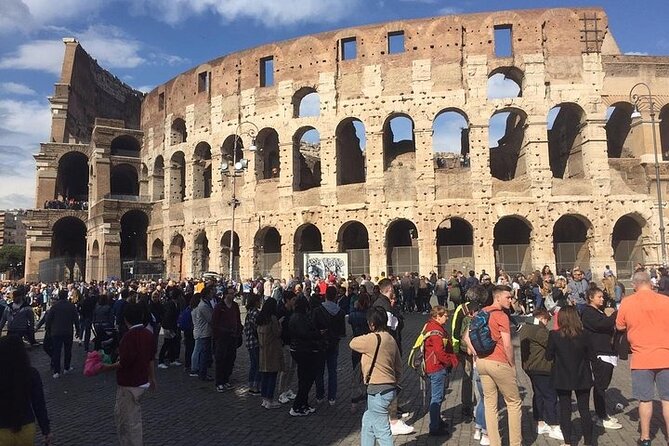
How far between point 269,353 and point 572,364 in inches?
153

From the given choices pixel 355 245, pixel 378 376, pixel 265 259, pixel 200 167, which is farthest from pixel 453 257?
pixel 378 376

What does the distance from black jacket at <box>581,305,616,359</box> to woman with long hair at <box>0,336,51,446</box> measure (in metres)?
5.52

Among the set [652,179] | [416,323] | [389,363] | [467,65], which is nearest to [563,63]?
[467,65]

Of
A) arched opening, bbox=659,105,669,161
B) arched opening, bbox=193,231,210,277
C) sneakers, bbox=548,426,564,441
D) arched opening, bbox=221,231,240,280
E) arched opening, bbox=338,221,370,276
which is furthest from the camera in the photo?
arched opening, bbox=193,231,210,277

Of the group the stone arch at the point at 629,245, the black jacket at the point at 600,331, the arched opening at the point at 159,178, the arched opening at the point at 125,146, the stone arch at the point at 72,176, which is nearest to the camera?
the black jacket at the point at 600,331

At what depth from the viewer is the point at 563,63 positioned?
23391 mm

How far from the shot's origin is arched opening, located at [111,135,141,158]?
3562cm

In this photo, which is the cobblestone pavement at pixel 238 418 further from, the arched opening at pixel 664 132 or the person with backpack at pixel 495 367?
the arched opening at pixel 664 132

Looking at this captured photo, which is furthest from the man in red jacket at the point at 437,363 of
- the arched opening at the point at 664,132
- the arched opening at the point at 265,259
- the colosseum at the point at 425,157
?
the arched opening at the point at 664,132

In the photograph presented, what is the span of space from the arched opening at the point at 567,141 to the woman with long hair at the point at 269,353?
21384 millimetres

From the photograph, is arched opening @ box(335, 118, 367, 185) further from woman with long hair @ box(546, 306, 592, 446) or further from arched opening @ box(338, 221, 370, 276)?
woman with long hair @ box(546, 306, 592, 446)

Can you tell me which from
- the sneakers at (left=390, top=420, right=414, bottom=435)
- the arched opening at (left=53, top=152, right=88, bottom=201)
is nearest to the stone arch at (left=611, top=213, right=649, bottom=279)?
the sneakers at (left=390, top=420, right=414, bottom=435)

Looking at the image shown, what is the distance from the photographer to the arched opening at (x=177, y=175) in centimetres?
3167

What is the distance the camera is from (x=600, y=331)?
18.4 ft
